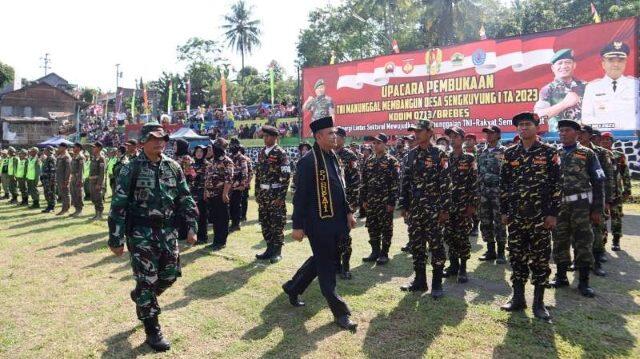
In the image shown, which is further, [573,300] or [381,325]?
[573,300]

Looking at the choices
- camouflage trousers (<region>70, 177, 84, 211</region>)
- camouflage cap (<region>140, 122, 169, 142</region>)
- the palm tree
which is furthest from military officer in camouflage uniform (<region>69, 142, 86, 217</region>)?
the palm tree

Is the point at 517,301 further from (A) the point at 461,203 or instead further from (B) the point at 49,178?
(B) the point at 49,178

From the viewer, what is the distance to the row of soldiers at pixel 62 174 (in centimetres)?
1142

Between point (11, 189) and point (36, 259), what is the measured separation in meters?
10.1

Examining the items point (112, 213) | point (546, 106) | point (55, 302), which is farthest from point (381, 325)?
point (546, 106)

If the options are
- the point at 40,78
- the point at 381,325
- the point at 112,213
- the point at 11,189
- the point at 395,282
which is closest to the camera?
the point at 112,213

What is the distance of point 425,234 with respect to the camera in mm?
5109

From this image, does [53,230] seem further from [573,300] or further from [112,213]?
[573,300]

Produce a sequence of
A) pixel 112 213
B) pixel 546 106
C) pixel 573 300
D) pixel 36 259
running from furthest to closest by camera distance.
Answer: pixel 546 106 → pixel 36 259 → pixel 573 300 → pixel 112 213

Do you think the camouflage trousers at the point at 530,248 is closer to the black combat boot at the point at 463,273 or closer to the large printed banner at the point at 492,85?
the black combat boot at the point at 463,273

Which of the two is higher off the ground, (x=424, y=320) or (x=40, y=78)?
(x=40, y=78)

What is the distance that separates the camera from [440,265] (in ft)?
16.8

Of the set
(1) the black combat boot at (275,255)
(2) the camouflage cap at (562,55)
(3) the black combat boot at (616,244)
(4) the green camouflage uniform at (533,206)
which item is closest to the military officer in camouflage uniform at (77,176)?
(1) the black combat boot at (275,255)

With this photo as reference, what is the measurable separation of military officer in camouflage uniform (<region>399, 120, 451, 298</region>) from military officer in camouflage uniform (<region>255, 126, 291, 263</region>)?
2.32 m
